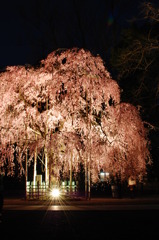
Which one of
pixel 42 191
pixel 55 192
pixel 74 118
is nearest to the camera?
pixel 74 118

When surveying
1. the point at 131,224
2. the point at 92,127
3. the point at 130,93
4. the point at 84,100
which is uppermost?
the point at 130,93

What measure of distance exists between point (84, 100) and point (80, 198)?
6.68 m

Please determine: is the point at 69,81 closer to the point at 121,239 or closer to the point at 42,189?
the point at 42,189

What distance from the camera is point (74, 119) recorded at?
82.0 feet

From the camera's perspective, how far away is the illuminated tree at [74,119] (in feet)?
79.9

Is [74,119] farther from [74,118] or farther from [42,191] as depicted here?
[42,191]

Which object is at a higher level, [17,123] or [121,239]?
[17,123]

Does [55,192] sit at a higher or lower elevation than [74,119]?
lower

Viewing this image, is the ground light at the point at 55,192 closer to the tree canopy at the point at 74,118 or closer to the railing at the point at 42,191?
the railing at the point at 42,191

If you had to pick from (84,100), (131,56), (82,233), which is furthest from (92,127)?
(82,233)

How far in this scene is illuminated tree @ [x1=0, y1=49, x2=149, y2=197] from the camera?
24359 mm

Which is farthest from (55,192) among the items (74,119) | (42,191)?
(74,119)

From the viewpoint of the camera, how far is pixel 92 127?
25.2m

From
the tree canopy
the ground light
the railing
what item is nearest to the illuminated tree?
the tree canopy
